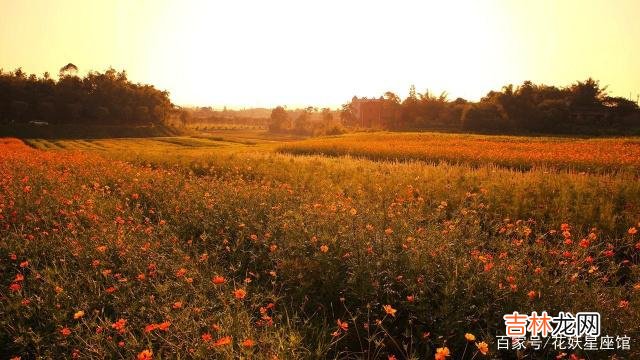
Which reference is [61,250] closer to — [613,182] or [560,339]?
[560,339]

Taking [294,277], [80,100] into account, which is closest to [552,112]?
[294,277]

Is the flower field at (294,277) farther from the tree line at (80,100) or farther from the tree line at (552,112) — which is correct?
the tree line at (80,100)

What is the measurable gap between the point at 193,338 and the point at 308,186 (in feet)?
22.3

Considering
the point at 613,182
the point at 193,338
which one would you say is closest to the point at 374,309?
the point at 193,338

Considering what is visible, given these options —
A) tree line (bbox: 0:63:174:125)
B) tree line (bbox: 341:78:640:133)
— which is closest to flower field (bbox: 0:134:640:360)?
tree line (bbox: 341:78:640:133)

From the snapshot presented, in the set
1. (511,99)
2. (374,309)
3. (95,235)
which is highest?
(511,99)

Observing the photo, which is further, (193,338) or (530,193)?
(530,193)

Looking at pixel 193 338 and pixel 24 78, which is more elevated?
pixel 24 78

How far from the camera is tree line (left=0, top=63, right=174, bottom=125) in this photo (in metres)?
53.6

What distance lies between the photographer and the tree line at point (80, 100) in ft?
176

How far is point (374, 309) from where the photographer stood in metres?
4.39

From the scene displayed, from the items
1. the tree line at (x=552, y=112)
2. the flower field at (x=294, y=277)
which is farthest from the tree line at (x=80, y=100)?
the flower field at (x=294, y=277)

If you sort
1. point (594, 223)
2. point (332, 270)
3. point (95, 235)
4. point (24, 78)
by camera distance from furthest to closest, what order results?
point (24, 78)
point (594, 223)
point (95, 235)
point (332, 270)

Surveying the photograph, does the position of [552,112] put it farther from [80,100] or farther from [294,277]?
[80,100]
